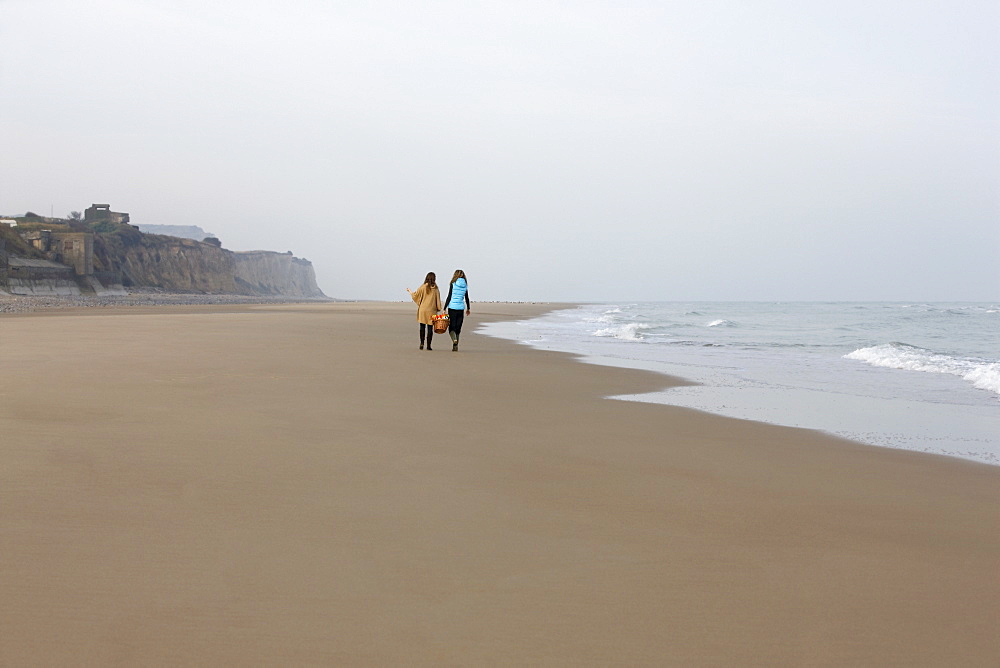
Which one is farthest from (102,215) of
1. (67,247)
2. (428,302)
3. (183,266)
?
(428,302)

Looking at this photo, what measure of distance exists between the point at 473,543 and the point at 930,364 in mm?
13933

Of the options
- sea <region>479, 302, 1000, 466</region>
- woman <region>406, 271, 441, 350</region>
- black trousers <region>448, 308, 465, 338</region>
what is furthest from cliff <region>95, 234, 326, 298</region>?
sea <region>479, 302, 1000, 466</region>

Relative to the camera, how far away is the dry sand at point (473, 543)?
233cm

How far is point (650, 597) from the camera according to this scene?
8.80 ft

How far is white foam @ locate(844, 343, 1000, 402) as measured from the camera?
37.3ft

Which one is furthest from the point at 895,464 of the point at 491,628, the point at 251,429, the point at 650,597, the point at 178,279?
the point at 178,279

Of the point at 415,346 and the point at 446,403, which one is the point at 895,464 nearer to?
the point at 446,403

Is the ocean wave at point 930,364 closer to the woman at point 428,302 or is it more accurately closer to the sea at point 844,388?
the sea at point 844,388

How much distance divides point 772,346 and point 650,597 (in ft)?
62.1

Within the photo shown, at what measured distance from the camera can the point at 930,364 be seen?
14367 millimetres

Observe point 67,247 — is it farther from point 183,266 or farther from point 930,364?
point 930,364

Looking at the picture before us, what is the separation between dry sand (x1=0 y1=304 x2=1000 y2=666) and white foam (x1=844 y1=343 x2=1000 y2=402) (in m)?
6.85

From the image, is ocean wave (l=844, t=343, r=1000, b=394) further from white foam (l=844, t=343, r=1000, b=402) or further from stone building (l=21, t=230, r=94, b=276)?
stone building (l=21, t=230, r=94, b=276)

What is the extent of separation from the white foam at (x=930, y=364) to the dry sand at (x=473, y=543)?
685 centimetres
